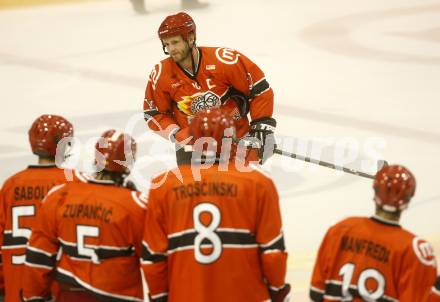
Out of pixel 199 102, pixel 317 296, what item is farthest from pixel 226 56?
pixel 317 296

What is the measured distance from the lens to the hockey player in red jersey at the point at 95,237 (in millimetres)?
3387

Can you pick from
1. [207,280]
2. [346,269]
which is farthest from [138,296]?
[346,269]

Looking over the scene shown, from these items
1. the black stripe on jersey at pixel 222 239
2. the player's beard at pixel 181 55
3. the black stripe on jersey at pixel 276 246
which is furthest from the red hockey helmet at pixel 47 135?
the player's beard at pixel 181 55

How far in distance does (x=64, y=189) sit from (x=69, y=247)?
224mm

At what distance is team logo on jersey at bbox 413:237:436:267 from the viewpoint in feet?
10.0

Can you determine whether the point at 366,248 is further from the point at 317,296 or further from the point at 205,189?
the point at 205,189

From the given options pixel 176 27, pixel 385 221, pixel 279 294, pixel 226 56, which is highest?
pixel 176 27

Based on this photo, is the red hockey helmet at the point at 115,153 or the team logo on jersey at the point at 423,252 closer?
the team logo on jersey at the point at 423,252

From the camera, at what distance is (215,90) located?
5.13 meters

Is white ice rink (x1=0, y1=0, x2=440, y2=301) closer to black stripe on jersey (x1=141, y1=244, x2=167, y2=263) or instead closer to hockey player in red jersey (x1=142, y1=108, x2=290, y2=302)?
hockey player in red jersey (x1=142, y1=108, x2=290, y2=302)

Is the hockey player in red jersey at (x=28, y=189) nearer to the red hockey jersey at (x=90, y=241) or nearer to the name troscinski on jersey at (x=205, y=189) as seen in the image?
the red hockey jersey at (x=90, y=241)

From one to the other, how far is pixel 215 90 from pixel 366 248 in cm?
217

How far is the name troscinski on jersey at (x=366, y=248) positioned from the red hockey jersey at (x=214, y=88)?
1993 millimetres

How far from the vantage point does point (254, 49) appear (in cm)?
1034
